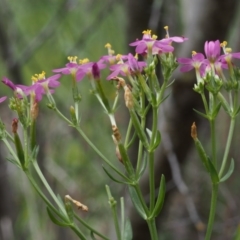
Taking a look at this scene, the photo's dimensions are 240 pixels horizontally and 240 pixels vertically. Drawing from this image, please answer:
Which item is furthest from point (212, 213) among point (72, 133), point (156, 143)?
point (72, 133)

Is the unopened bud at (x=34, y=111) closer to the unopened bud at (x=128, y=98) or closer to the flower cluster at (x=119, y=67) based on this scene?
the flower cluster at (x=119, y=67)

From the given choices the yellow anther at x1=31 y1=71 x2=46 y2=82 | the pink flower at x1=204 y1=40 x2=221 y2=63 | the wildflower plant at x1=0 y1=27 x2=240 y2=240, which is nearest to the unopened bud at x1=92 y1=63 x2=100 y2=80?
the wildflower plant at x1=0 y1=27 x2=240 y2=240

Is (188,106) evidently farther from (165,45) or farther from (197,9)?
(165,45)

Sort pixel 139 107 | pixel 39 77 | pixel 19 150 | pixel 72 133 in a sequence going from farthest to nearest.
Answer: pixel 72 133
pixel 39 77
pixel 139 107
pixel 19 150

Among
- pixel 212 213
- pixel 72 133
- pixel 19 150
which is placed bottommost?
pixel 212 213

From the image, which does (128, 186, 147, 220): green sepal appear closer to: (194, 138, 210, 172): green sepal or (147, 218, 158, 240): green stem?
(147, 218, 158, 240): green stem

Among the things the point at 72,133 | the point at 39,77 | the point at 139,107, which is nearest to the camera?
the point at 139,107

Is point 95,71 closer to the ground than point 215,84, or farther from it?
farther from it

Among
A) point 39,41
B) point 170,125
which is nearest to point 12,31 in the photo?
point 39,41

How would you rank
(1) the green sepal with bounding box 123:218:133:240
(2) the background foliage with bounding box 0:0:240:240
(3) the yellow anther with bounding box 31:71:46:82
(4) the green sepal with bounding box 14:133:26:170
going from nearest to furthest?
(4) the green sepal with bounding box 14:133:26:170, (1) the green sepal with bounding box 123:218:133:240, (3) the yellow anther with bounding box 31:71:46:82, (2) the background foliage with bounding box 0:0:240:240

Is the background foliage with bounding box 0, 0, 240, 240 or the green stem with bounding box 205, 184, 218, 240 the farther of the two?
the background foliage with bounding box 0, 0, 240, 240

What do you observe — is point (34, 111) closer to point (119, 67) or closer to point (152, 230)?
point (119, 67)

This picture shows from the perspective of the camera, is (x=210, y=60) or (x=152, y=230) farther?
(x=210, y=60)
